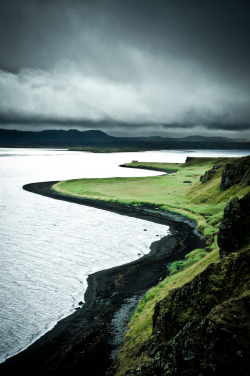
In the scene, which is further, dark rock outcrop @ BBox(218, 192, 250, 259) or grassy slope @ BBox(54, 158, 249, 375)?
dark rock outcrop @ BBox(218, 192, 250, 259)

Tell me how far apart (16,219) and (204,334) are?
53240 mm

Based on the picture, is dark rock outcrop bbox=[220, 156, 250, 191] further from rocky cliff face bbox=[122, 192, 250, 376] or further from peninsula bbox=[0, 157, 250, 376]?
rocky cliff face bbox=[122, 192, 250, 376]

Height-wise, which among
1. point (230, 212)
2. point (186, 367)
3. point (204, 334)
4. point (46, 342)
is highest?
point (230, 212)

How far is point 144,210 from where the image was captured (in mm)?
64312

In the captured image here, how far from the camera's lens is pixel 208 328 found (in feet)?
31.7

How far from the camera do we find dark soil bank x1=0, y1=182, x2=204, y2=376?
680 inches

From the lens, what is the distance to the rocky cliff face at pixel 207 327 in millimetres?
8867

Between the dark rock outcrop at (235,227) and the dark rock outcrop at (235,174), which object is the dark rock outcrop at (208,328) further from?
the dark rock outcrop at (235,174)

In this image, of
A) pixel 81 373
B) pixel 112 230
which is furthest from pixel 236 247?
pixel 112 230

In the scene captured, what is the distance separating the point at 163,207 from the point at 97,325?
46652 mm

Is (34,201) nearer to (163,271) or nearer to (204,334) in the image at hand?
(163,271)

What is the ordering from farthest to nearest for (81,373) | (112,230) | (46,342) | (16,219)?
(16,219), (112,230), (46,342), (81,373)

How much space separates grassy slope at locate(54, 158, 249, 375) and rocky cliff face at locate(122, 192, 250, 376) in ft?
8.76

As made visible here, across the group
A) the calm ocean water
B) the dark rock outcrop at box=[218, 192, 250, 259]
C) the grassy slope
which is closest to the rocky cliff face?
the grassy slope
